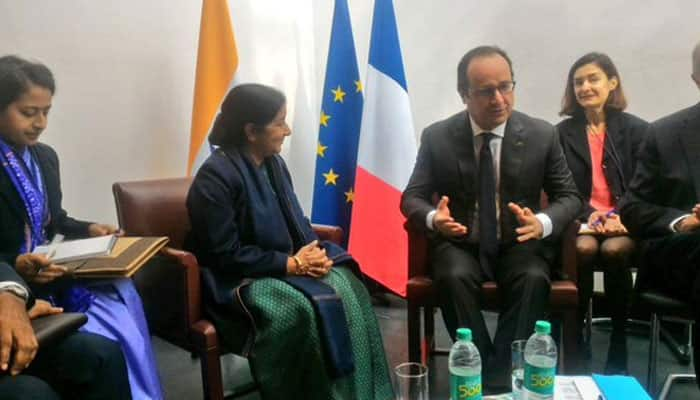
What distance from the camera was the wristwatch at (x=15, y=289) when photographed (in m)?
1.47

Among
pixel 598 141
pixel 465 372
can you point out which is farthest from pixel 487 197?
pixel 465 372

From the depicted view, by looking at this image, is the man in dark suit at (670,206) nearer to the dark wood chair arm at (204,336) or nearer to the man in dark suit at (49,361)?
the dark wood chair arm at (204,336)

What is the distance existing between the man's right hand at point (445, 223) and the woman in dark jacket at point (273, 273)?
375 millimetres

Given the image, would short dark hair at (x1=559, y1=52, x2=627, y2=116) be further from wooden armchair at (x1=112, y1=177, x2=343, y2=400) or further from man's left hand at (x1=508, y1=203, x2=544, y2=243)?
wooden armchair at (x1=112, y1=177, x2=343, y2=400)

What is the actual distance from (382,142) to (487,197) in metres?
1.07

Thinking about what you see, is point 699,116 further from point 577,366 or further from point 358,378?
point 358,378

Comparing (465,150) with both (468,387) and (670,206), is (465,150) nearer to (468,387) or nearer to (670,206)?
(670,206)

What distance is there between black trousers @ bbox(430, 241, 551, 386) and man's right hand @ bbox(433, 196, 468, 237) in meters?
0.10

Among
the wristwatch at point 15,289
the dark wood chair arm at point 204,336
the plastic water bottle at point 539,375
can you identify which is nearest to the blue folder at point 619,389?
the plastic water bottle at point 539,375

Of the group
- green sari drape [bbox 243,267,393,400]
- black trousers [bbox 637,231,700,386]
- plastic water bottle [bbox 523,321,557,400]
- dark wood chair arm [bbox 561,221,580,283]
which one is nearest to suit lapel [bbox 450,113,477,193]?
dark wood chair arm [bbox 561,221,580,283]

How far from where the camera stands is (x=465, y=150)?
2.27m

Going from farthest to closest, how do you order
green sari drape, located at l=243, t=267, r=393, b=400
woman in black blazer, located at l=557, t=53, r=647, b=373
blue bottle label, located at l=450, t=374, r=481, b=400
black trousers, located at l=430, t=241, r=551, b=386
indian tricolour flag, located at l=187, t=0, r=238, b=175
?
indian tricolour flag, located at l=187, t=0, r=238, b=175 → woman in black blazer, located at l=557, t=53, r=647, b=373 → black trousers, located at l=430, t=241, r=551, b=386 → green sari drape, located at l=243, t=267, r=393, b=400 → blue bottle label, located at l=450, t=374, r=481, b=400

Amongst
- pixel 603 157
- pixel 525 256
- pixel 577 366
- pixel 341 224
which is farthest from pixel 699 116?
pixel 341 224

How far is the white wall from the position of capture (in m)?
2.63
